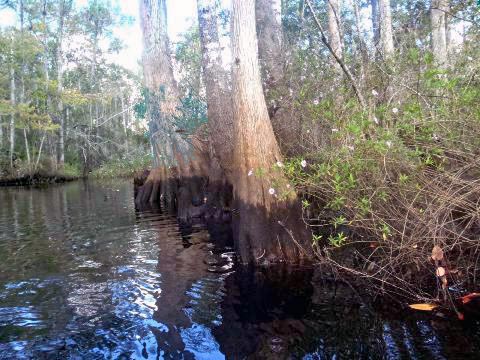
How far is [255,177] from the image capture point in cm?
558

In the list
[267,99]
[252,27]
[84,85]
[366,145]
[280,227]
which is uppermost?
[84,85]

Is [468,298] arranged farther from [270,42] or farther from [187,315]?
[270,42]

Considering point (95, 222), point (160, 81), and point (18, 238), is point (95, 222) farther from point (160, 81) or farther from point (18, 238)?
point (160, 81)

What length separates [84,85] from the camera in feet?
126

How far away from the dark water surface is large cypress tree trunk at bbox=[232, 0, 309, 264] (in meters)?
0.45

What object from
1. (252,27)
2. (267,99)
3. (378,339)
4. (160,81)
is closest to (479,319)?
(378,339)

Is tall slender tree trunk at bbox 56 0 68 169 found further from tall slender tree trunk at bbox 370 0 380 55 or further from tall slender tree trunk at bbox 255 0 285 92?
tall slender tree trunk at bbox 255 0 285 92

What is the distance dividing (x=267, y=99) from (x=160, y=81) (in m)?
5.03

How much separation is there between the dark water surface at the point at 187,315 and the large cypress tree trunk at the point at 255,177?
453mm

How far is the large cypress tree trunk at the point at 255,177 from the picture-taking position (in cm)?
549

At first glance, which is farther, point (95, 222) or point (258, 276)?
point (95, 222)

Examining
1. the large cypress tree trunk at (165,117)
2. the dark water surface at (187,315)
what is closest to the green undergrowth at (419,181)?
the dark water surface at (187,315)

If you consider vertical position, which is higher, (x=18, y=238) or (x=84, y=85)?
(x=84, y=85)

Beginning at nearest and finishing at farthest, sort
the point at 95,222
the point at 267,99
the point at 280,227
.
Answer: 1. the point at 280,227
2. the point at 267,99
3. the point at 95,222
